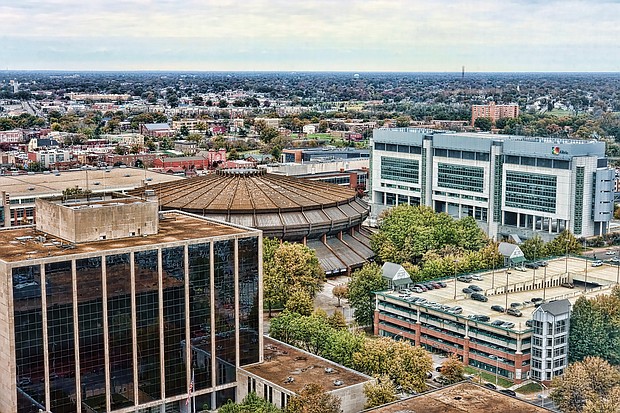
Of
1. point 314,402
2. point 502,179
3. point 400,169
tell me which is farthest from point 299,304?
point 400,169

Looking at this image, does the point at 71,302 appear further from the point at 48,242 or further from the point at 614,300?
the point at 614,300

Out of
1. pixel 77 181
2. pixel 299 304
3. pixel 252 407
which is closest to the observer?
pixel 252 407

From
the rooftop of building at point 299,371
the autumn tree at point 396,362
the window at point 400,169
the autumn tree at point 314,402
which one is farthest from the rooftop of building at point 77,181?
the autumn tree at point 314,402

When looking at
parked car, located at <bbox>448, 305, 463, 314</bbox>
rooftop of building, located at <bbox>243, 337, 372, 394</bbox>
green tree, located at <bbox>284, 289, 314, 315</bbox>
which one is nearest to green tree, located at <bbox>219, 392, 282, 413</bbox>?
rooftop of building, located at <bbox>243, 337, 372, 394</bbox>

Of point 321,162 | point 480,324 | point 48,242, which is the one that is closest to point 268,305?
point 480,324

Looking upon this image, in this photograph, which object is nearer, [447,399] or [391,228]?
[447,399]

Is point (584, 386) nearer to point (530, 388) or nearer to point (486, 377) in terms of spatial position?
point (530, 388)

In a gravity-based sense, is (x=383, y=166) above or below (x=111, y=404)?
above
